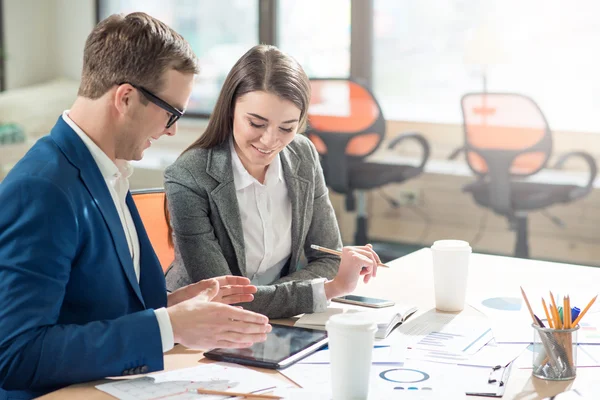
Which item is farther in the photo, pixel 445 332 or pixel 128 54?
pixel 445 332

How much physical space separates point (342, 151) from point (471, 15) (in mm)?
1281

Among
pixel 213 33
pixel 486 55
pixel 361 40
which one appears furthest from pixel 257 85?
pixel 213 33

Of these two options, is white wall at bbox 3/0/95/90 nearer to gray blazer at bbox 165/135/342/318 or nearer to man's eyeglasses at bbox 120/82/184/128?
gray blazer at bbox 165/135/342/318

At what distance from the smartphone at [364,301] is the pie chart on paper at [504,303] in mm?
214

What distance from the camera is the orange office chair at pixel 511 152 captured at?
378 cm

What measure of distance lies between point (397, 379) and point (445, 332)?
273mm

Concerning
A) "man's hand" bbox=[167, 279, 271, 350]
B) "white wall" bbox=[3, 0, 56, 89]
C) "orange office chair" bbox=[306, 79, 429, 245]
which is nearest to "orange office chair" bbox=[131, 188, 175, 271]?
"man's hand" bbox=[167, 279, 271, 350]

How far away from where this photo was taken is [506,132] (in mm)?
3854

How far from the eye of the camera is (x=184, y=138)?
217 inches

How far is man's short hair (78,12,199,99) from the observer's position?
133 cm

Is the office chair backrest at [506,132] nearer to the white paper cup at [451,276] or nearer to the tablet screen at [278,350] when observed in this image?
the white paper cup at [451,276]

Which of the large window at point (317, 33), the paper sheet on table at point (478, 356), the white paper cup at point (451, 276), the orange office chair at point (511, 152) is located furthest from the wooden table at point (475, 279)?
the large window at point (317, 33)

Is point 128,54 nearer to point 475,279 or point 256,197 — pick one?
point 256,197

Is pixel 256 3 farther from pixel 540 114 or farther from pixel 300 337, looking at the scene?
pixel 300 337
